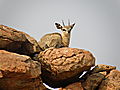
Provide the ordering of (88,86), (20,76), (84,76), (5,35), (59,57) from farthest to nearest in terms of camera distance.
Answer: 1. (84,76)
2. (88,86)
3. (59,57)
4. (5,35)
5. (20,76)

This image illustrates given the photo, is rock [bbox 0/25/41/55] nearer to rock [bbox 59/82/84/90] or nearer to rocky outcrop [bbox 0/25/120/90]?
rocky outcrop [bbox 0/25/120/90]

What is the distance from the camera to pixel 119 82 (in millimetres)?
8852

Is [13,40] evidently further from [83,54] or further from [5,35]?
[83,54]

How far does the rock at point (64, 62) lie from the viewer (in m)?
7.96

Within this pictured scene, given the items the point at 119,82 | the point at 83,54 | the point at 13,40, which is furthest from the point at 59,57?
the point at 119,82

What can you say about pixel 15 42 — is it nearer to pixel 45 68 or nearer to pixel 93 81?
pixel 45 68

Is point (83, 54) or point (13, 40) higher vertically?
point (13, 40)

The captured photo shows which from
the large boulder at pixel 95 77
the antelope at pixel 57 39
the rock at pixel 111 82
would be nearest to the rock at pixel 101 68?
the large boulder at pixel 95 77

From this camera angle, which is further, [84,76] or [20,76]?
[84,76]

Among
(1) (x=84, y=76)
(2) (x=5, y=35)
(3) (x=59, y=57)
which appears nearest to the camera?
(2) (x=5, y=35)

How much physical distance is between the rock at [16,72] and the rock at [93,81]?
301cm

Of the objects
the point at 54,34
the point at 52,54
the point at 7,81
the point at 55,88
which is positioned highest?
the point at 54,34

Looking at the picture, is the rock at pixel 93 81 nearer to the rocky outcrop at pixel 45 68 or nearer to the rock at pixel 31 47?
the rocky outcrop at pixel 45 68

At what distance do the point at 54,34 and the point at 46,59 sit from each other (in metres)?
2.09
